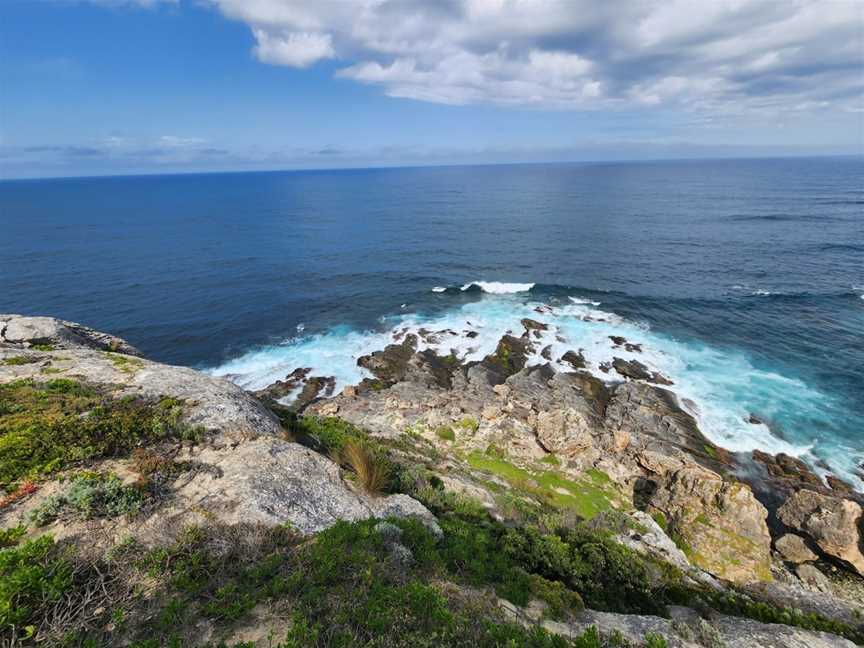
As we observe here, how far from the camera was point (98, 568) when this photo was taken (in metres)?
7.17

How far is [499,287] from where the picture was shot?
188 ft

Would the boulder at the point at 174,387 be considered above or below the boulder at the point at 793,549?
above

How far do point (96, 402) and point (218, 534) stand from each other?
7.75m

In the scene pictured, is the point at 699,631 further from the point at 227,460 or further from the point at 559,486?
the point at 559,486

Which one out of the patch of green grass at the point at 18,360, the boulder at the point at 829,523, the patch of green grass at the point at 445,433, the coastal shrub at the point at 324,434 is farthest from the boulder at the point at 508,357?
the patch of green grass at the point at 18,360

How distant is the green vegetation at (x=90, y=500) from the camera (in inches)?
327

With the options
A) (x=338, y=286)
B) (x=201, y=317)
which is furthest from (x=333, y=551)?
(x=338, y=286)

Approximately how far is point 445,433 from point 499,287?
3434cm

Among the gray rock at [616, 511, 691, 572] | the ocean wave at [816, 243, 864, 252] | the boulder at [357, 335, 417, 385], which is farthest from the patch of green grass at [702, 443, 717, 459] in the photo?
the ocean wave at [816, 243, 864, 252]

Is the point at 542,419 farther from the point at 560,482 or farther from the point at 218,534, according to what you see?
the point at 218,534

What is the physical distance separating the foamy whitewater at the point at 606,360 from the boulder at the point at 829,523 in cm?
590

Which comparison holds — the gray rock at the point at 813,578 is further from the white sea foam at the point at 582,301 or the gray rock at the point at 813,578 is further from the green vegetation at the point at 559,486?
the white sea foam at the point at 582,301

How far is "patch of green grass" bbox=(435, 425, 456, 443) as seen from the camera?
26389mm

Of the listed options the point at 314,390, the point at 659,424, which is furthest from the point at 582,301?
the point at 314,390
